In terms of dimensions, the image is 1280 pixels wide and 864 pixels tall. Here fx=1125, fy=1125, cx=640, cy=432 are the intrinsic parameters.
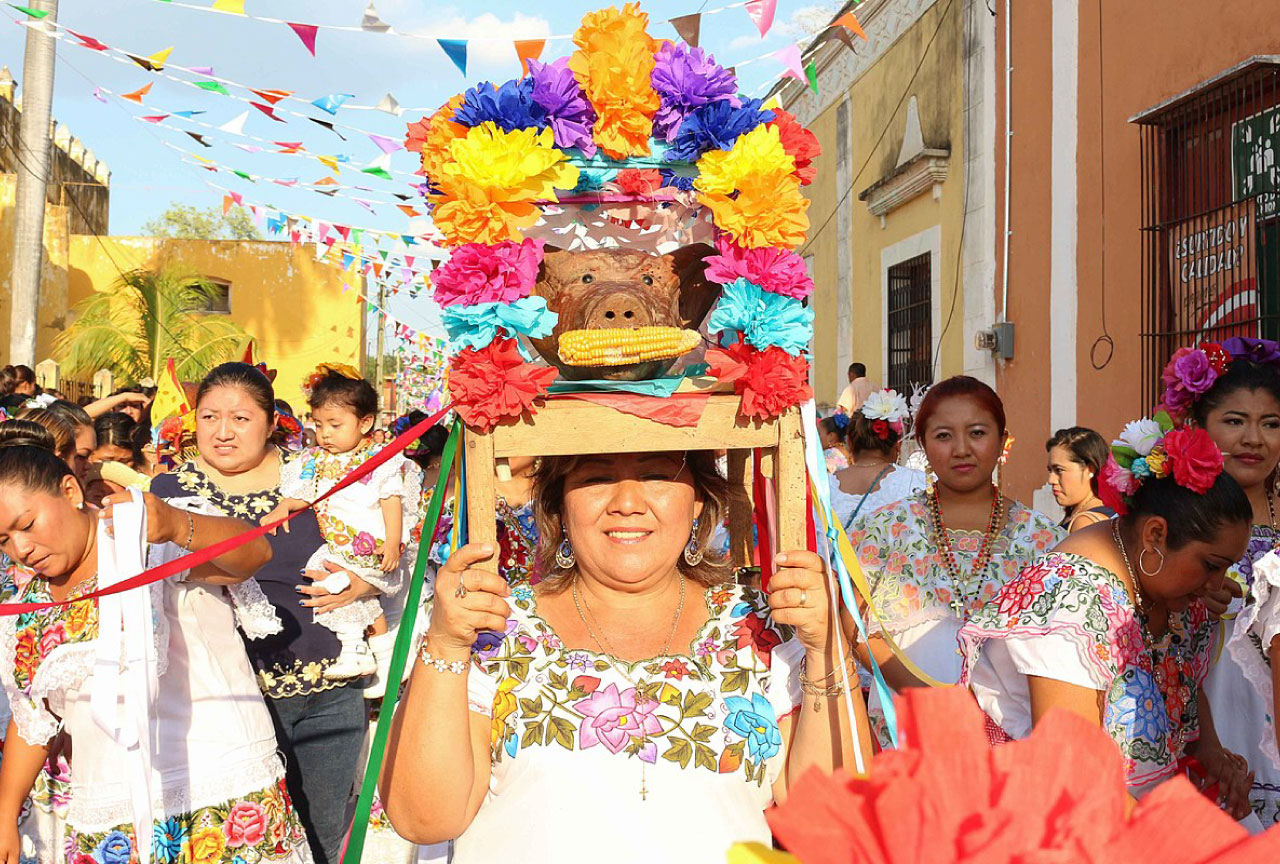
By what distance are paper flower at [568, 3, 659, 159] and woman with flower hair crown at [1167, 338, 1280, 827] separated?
1.60 m

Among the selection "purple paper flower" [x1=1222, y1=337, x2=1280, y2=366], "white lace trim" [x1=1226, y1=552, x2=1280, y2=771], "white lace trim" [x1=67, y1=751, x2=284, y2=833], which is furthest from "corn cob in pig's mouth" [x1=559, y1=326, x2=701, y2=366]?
"purple paper flower" [x1=1222, y1=337, x2=1280, y2=366]

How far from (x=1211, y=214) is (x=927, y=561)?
15.4 ft

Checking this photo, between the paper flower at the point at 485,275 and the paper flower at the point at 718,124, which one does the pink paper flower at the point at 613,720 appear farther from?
the paper flower at the point at 718,124

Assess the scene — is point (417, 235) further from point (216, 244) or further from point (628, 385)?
point (216, 244)

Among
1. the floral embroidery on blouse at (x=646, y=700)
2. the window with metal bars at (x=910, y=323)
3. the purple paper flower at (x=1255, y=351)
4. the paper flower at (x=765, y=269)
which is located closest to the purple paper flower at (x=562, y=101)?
the paper flower at (x=765, y=269)

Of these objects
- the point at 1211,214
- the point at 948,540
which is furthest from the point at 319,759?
the point at 1211,214

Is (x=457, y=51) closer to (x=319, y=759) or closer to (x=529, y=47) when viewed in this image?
(x=529, y=47)

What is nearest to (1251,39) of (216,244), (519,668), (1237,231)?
(1237,231)

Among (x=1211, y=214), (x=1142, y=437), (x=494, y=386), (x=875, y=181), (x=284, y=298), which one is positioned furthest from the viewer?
(x=284, y=298)

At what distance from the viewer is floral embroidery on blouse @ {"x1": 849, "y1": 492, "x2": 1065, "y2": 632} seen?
3895mm

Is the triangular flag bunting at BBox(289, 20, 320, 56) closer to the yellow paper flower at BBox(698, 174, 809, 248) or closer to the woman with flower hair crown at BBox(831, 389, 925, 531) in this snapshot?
the woman with flower hair crown at BBox(831, 389, 925, 531)

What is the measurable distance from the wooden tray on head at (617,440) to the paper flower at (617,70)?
0.58 m

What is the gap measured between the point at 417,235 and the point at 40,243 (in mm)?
3759

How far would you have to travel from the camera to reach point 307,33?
6266 millimetres
